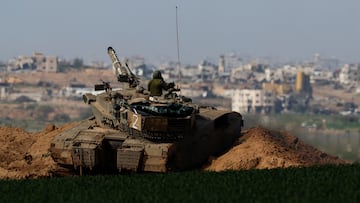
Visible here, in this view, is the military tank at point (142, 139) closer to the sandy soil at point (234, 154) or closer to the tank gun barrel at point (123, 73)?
the sandy soil at point (234, 154)

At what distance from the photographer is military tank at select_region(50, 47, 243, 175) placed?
30.0 meters

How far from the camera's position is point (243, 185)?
914 inches

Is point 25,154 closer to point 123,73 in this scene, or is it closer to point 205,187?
point 123,73

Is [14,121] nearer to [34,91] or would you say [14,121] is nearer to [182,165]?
[34,91]

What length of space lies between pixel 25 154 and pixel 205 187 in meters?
13.6

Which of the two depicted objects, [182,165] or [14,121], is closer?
[182,165]

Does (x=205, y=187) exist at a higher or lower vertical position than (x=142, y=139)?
lower

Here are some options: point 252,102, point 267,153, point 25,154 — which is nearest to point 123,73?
point 25,154

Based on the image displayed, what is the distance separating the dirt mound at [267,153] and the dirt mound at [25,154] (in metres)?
5.60

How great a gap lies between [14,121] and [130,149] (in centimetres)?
11570

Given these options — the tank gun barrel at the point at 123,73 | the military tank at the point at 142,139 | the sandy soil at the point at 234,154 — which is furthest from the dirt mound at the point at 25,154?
the tank gun barrel at the point at 123,73

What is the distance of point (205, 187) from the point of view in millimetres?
23078

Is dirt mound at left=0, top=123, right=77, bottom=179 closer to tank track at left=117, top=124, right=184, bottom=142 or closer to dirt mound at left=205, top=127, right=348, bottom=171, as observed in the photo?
tank track at left=117, top=124, right=184, bottom=142

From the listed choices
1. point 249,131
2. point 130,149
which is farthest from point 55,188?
point 249,131
